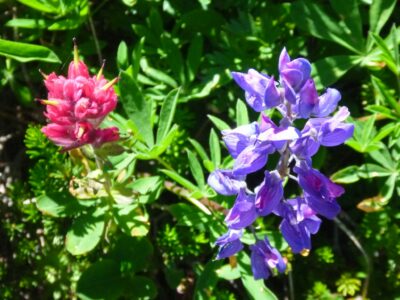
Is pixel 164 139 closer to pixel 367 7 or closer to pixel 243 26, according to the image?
pixel 243 26

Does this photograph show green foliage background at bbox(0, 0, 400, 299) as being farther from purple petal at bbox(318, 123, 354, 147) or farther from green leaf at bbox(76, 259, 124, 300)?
purple petal at bbox(318, 123, 354, 147)

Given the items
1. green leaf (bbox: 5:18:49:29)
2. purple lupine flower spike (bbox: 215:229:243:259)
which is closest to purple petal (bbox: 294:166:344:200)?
purple lupine flower spike (bbox: 215:229:243:259)

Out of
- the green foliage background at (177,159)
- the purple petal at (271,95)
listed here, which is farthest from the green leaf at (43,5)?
the purple petal at (271,95)

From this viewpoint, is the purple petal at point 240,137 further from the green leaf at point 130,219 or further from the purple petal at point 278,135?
the green leaf at point 130,219

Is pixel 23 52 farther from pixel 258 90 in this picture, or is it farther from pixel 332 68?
pixel 332 68

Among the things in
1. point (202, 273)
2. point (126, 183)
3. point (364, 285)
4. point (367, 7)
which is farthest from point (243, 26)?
point (364, 285)

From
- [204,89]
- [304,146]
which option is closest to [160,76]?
[204,89]
